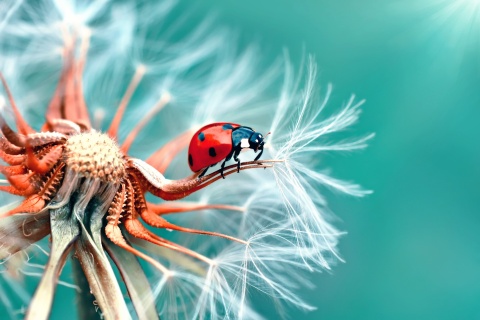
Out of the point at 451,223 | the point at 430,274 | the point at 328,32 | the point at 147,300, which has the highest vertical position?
the point at 328,32

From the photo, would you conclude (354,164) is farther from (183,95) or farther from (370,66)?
(183,95)

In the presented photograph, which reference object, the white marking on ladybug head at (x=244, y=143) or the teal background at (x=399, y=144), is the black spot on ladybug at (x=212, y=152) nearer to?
the white marking on ladybug head at (x=244, y=143)

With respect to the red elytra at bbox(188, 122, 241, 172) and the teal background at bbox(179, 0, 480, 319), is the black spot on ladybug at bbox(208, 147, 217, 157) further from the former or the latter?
the teal background at bbox(179, 0, 480, 319)

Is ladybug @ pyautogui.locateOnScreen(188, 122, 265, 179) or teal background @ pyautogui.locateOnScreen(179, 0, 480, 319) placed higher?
teal background @ pyautogui.locateOnScreen(179, 0, 480, 319)

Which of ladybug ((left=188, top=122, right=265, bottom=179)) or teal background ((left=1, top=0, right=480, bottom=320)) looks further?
teal background ((left=1, top=0, right=480, bottom=320))

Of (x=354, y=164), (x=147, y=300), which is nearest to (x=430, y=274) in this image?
(x=354, y=164)

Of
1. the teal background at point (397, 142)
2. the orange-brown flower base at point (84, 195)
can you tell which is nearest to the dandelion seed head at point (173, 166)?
the orange-brown flower base at point (84, 195)

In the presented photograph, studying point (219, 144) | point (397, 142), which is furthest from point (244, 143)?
point (397, 142)

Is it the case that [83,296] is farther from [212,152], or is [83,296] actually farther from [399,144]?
[399,144]

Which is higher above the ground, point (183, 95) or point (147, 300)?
point (183, 95)


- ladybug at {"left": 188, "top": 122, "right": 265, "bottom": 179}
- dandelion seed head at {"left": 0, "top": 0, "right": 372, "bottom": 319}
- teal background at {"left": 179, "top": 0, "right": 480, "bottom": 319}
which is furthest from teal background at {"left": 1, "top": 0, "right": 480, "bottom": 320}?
ladybug at {"left": 188, "top": 122, "right": 265, "bottom": 179}
